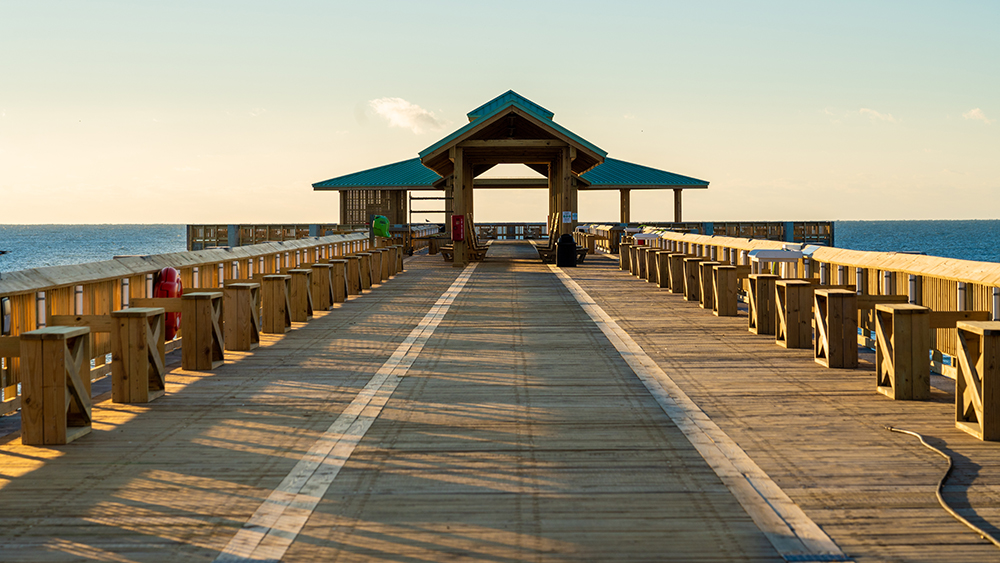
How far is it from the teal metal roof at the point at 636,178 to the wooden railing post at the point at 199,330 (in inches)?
1424

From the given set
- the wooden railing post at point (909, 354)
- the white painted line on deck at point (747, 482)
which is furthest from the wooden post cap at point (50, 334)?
the wooden railing post at point (909, 354)

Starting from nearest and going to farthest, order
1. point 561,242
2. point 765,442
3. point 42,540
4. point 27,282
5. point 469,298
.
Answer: point 42,540
point 765,442
point 27,282
point 469,298
point 561,242

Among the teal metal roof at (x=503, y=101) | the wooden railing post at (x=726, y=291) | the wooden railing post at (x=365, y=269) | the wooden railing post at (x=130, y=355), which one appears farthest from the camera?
the teal metal roof at (x=503, y=101)

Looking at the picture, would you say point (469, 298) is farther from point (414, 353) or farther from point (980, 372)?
point (980, 372)

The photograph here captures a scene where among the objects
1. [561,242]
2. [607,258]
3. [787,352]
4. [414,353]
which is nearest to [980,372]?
[787,352]

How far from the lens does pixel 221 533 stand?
4352 mm

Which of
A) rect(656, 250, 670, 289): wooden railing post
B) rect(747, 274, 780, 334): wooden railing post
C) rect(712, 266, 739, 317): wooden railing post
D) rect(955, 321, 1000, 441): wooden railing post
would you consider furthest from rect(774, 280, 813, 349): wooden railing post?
rect(656, 250, 670, 289): wooden railing post

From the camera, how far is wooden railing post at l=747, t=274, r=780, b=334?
11.9 m

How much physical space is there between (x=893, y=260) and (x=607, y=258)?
71.3 ft

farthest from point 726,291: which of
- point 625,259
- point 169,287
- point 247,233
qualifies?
point 247,233

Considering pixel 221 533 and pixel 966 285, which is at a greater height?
pixel 966 285

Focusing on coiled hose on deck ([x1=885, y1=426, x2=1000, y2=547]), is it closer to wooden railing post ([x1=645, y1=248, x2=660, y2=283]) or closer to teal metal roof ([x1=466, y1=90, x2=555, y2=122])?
wooden railing post ([x1=645, y1=248, x2=660, y2=283])

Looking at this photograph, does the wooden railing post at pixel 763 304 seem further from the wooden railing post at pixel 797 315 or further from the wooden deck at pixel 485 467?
the wooden deck at pixel 485 467

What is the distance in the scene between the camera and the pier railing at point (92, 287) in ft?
24.6
